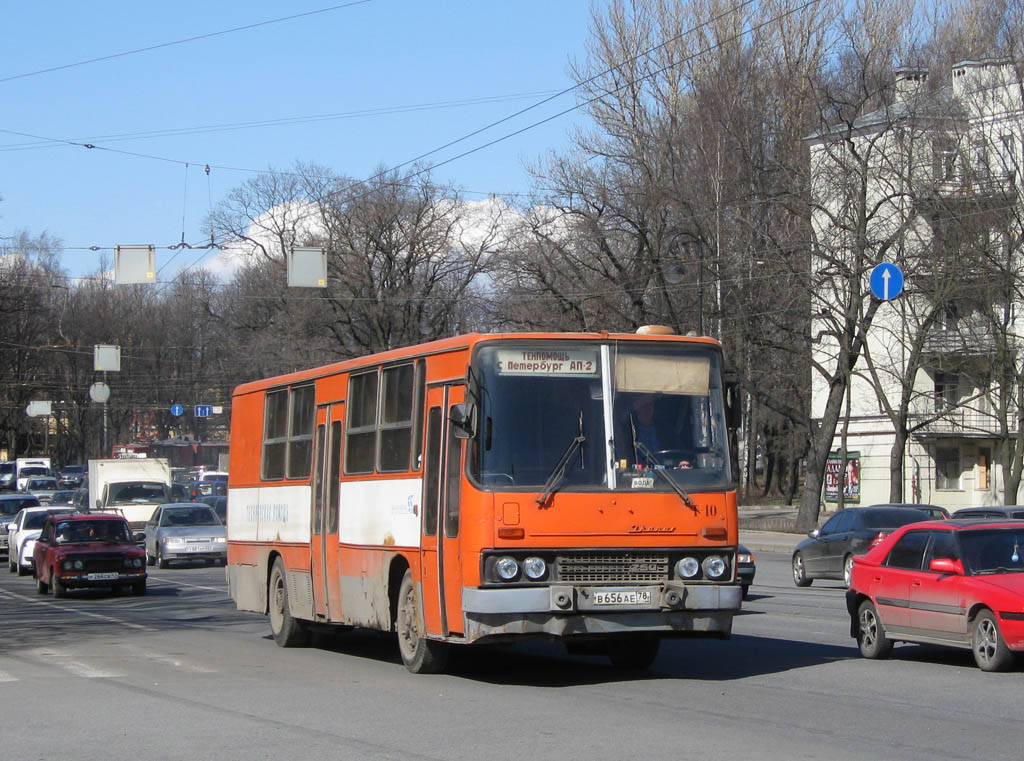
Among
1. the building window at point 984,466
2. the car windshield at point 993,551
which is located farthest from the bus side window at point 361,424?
the building window at point 984,466

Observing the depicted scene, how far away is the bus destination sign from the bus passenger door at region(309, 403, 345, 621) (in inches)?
137

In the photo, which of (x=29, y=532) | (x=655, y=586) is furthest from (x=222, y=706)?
(x=29, y=532)

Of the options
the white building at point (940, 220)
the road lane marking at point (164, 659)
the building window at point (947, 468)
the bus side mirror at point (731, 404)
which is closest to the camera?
the bus side mirror at point (731, 404)

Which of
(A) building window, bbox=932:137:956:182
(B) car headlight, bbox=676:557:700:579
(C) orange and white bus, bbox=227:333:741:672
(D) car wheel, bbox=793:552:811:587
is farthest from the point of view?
(A) building window, bbox=932:137:956:182

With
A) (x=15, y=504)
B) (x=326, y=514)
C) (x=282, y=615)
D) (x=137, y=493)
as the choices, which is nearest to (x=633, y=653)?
(x=326, y=514)

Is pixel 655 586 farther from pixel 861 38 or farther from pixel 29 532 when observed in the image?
pixel 861 38

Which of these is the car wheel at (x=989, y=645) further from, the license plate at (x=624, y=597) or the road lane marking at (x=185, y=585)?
the road lane marking at (x=185, y=585)

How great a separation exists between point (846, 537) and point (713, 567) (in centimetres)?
1418

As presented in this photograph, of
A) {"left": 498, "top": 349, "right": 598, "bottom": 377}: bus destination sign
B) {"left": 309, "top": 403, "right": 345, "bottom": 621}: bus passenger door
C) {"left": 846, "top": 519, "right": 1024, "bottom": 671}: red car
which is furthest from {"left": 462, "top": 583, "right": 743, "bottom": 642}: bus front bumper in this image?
{"left": 309, "top": 403, "right": 345, "bottom": 621}: bus passenger door

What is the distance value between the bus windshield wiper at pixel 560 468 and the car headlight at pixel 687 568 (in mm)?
1221

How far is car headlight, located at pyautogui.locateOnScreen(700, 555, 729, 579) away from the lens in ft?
40.0

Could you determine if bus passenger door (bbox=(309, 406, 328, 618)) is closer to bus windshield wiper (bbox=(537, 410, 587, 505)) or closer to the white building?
bus windshield wiper (bbox=(537, 410, 587, 505))

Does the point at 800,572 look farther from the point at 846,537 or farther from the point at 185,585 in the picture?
the point at 185,585

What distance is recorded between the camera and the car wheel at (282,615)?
1661cm
